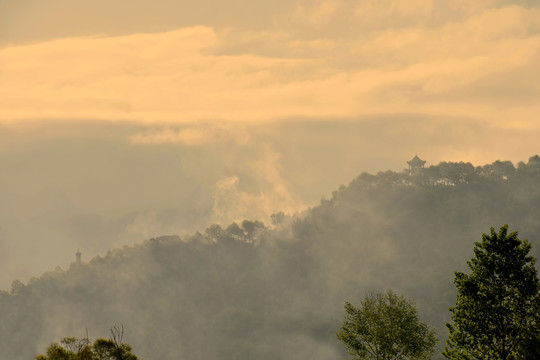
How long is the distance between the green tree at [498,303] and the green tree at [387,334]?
2721 centimetres

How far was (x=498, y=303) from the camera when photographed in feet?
195

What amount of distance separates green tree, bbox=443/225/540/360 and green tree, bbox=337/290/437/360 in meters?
27.2

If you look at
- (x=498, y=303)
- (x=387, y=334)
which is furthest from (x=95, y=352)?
(x=387, y=334)

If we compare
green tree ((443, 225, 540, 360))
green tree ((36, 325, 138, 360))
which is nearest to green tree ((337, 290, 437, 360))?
green tree ((443, 225, 540, 360))

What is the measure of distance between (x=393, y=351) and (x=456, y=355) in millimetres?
27693

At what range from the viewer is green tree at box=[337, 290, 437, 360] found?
87.8 m

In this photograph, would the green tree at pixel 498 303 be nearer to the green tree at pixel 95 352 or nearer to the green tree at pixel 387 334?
the green tree at pixel 387 334

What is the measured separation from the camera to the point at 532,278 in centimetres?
5912

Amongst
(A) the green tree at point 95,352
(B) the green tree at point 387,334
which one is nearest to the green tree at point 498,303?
(B) the green tree at point 387,334

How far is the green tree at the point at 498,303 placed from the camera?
5853 cm

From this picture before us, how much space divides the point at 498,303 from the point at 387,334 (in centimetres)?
2987

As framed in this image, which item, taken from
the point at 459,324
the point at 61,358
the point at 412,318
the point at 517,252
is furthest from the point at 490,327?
the point at 61,358

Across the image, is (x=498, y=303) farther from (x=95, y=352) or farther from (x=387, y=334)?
(x=95, y=352)

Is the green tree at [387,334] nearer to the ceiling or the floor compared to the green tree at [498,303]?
nearer to the ceiling
